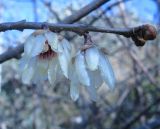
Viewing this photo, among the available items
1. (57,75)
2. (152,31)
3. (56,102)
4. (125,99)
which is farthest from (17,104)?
(152,31)

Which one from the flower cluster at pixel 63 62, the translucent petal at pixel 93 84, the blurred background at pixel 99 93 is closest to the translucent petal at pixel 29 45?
the flower cluster at pixel 63 62

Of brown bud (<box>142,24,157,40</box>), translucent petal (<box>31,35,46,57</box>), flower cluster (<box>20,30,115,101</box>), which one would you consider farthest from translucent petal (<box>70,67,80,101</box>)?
brown bud (<box>142,24,157,40</box>)

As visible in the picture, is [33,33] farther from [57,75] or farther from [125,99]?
[125,99]

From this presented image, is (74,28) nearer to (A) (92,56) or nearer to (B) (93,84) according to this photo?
(A) (92,56)

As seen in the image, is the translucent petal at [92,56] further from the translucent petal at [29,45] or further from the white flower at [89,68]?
the translucent petal at [29,45]

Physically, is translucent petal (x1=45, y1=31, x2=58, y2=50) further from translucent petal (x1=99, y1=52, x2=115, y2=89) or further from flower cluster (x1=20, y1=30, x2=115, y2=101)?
translucent petal (x1=99, y1=52, x2=115, y2=89)

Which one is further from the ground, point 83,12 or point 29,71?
point 83,12

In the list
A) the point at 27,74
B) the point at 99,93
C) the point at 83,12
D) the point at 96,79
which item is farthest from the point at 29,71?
the point at 99,93
